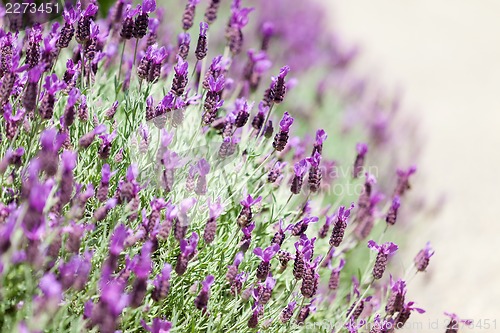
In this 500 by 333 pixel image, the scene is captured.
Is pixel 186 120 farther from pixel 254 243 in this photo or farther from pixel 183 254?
pixel 183 254

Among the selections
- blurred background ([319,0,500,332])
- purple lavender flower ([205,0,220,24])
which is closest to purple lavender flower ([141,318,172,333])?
purple lavender flower ([205,0,220,24])

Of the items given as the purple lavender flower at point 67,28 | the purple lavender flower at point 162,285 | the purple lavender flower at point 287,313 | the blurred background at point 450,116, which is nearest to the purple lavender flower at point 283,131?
the purple lavender flower at point 287,313

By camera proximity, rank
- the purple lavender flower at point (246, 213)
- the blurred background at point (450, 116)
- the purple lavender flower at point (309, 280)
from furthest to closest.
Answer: the blurred background at point (450, 116), the purple lavender flower at point (246, 213), the purple lavender flower at point (309, 280)

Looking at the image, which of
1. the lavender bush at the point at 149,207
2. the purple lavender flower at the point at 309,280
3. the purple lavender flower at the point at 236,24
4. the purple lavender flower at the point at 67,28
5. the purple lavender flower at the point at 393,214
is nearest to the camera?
the lavender bush at the point at 149,207

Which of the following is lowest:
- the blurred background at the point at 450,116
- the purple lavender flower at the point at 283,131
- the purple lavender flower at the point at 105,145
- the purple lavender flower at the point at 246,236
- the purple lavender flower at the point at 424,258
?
the purple lavender flower at the point at 246,236

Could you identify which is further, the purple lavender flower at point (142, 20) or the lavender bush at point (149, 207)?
the purple lavender flower at point (142, 20)

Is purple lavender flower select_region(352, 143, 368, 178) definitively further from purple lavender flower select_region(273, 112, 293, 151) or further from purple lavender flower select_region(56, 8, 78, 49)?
purple lavender flower select_region(56, 8, 78, 49)

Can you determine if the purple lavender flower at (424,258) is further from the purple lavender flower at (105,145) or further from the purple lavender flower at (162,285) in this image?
the purple lavender flower at (105,145)

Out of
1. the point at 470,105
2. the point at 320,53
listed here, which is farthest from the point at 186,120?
the point at 470,105
